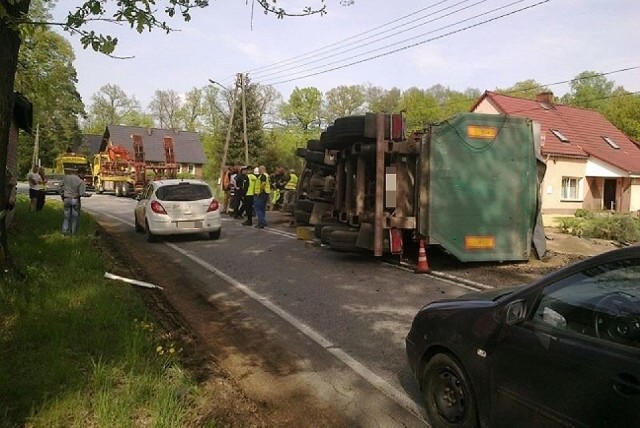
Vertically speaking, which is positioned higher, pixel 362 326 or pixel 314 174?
pixel 314 174

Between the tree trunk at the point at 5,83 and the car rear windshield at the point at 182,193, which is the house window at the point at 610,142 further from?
the tree trunk at the point at 5,83

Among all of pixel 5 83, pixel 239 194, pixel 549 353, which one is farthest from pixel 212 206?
pixel 549 353

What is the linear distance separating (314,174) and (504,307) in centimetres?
1034

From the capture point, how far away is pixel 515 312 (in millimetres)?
3027

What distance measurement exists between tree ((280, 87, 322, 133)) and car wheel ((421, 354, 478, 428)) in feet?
233

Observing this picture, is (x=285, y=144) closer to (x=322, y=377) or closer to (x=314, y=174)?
(x=314, y=174)

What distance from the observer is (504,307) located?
3125 millimetres

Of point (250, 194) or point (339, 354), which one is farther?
point (250, 194)

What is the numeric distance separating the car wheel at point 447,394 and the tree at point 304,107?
7103 cm

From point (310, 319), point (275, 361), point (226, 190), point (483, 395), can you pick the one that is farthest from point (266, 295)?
point (226, 190)

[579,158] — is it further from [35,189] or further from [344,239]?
[35,189]

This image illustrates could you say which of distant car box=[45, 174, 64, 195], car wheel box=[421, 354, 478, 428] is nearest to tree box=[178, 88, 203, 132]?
distant car box=[45, 174, 64, 195]

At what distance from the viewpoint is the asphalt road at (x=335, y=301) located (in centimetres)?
431

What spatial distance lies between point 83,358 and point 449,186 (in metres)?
6.53
